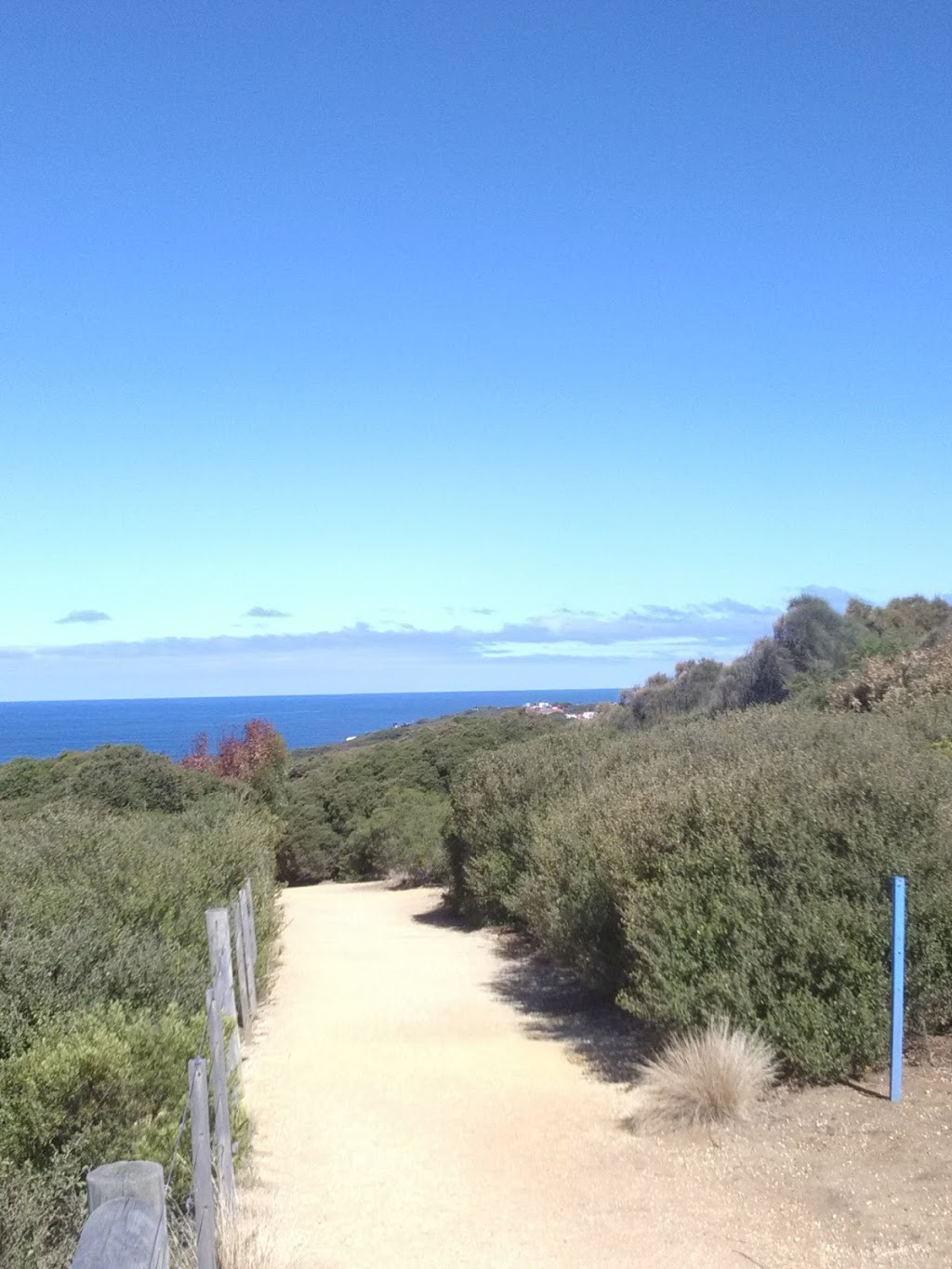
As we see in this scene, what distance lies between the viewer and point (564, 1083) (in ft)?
33.1

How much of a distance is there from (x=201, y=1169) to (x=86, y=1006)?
93.4 inches

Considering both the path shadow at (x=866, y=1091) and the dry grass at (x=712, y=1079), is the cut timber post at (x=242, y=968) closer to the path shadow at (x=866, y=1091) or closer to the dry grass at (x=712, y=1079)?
the dry grass at (x=712, y=1079)

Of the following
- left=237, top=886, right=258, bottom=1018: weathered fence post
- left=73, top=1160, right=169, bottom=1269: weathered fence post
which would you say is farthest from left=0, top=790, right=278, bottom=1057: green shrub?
left=73, top=1160, right=169, bottom=1269: weathered fence post

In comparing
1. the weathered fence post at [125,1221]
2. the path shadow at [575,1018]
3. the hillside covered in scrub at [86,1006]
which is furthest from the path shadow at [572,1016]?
the weathered fence post at [125,1221]

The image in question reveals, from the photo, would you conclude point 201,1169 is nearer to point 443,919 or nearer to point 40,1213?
point 40,1213

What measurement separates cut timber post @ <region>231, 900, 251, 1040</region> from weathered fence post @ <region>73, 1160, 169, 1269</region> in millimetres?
8534

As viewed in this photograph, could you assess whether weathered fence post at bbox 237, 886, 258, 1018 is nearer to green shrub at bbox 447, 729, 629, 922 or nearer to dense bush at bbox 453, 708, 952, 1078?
dense bush at bbox 453, 708, 952, 1078

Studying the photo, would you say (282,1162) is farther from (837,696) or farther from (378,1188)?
(837,696)

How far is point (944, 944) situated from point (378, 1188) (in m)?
4.48

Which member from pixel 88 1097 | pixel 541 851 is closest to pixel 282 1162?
pixel 88 1097

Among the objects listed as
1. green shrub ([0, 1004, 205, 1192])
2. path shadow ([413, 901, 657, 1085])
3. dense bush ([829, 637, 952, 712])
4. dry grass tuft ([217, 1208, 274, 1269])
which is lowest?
path shadow ([413, 901, 657, 1085])

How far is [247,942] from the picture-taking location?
12.5 meters

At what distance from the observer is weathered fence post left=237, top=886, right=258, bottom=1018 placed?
480 inches

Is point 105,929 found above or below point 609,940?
above
